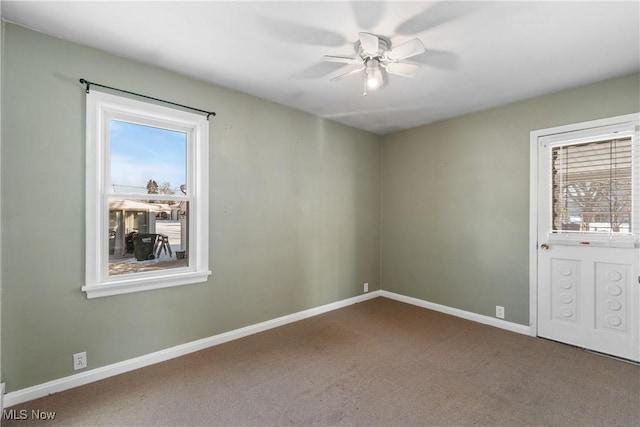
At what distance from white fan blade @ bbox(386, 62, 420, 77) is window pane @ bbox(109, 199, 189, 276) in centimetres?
221

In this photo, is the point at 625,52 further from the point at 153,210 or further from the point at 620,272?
the point at 153,210

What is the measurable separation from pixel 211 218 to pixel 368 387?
2.04 m

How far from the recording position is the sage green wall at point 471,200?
317 cm

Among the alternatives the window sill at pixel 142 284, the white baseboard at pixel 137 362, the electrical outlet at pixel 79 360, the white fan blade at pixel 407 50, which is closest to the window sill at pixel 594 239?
the white fan blade at pixel 407 50

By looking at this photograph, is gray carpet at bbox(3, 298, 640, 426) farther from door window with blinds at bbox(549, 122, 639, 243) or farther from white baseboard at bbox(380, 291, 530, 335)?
door window with blinds at bbox(549, 122, 639, 243)

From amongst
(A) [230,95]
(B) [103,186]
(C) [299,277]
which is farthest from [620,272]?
(B) [103,186]

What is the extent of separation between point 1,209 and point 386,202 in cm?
418

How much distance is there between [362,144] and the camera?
14.9 feet

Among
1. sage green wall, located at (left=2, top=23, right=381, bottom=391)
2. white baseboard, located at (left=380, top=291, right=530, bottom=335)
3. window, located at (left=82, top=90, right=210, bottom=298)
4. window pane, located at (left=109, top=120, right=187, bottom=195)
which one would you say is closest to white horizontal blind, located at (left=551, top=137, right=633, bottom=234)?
white baseboard, located at (left=380, top=291, right=530, bottom=335)

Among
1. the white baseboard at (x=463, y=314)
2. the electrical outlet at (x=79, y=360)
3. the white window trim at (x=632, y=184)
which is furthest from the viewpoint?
the white baseboard at (x=463, y=314)

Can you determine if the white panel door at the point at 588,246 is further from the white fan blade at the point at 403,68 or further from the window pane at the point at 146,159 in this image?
the window pane at the point at 146,159

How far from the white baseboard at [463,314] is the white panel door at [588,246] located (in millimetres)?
217

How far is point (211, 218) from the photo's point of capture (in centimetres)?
298

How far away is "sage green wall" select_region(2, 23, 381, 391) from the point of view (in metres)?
2.06
